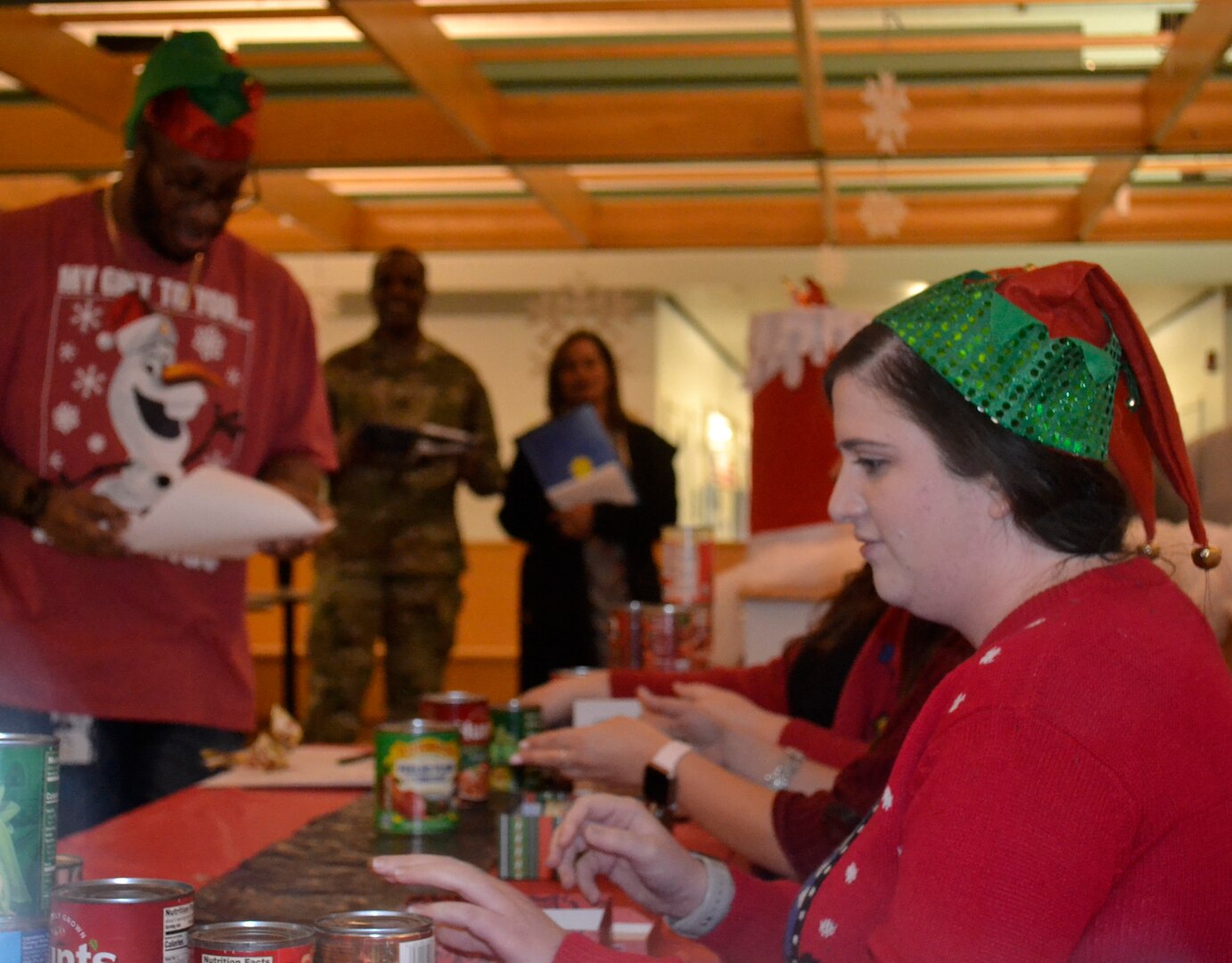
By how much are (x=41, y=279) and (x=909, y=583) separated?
153cm

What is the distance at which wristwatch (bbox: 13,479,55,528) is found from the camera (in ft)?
6.57

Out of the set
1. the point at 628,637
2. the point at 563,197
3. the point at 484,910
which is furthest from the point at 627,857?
the point at 563,197

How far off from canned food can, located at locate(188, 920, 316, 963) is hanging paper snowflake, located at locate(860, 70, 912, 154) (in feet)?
11.2

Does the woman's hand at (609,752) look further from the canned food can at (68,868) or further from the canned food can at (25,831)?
the canned food can at (25,831)

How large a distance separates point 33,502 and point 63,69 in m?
2.22

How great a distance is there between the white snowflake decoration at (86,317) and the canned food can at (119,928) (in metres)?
1.47

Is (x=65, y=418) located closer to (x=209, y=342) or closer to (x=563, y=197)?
(x=209, y=342)

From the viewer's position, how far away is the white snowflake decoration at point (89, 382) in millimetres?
2104

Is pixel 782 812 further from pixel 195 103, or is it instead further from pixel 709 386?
pixel 709 386

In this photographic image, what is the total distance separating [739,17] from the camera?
4574 mm

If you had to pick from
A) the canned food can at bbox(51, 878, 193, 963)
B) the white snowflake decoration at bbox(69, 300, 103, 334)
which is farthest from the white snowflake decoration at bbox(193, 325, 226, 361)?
the canned food can at bbox(51, 878, 193, 963)

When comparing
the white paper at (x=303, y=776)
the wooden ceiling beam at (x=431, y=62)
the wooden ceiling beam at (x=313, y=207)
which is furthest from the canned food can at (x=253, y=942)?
the wooden ceiling beam at (x=313, y=207)

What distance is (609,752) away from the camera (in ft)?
5.68

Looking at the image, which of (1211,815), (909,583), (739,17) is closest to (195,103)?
(909,583)
